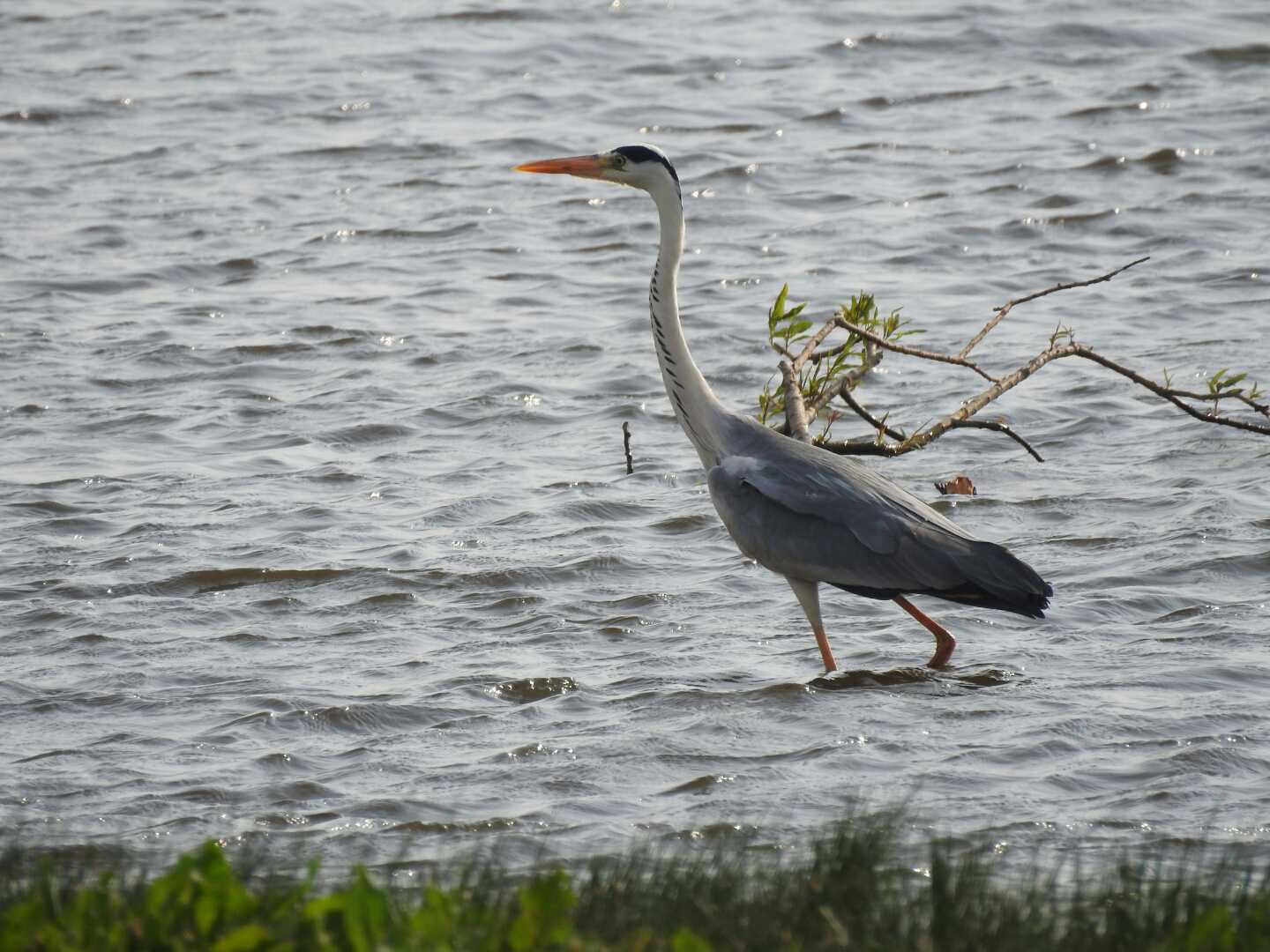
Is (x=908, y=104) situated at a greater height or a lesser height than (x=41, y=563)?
greater

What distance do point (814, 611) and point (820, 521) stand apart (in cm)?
42

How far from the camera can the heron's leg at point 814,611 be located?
8.10 meters

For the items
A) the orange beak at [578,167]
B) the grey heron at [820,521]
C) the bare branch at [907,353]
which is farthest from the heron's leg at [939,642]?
the orange beak at [578,167]

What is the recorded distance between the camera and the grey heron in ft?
25.7

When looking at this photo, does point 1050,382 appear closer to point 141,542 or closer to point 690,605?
point 690,605

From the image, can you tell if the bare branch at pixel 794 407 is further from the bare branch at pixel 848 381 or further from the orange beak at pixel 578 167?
the orange beak at pixel 578 167

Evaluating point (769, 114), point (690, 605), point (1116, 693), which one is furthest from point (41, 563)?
point (769, 114)

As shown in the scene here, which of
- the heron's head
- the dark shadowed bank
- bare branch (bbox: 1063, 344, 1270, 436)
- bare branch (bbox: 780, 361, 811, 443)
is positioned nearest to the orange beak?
the heron's head

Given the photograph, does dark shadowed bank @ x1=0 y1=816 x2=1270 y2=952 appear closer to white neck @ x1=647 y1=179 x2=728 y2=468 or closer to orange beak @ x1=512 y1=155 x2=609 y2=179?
white neck @ x1=647 y1=179 x2=728 y2=468

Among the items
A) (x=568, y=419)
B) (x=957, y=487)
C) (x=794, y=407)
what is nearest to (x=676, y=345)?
(x=794, y=407)

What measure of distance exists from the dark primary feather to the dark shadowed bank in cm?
244

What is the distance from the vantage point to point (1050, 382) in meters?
12.9

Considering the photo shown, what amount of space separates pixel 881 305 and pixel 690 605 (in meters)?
5.22

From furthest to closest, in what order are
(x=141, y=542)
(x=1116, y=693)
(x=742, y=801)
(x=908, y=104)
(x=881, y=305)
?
(x=908, y=104) < (x=881, y=305) < (x=141, y=542) < (x=1116, y=693) < (x=742, y=801)
